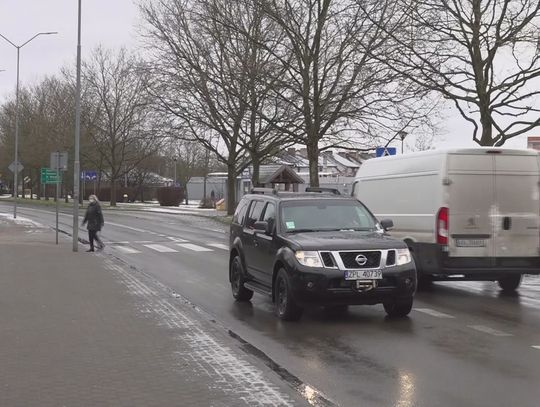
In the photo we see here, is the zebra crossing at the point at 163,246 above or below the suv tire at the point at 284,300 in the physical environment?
below

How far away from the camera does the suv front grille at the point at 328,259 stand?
8656mm

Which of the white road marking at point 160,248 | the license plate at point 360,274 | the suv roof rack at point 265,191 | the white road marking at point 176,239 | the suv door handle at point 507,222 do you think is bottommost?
the white road marking at point 160,248

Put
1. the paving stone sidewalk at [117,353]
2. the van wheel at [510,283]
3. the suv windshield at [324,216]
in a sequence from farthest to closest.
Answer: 1. the van wheel at [510,283]
2. the suv windshield at [324,216]
3. the paving stone sidewalk at [117,353]

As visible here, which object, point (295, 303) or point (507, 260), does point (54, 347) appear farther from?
point (507, 260)

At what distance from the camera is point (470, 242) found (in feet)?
36.3

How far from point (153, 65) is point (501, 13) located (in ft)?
62.0

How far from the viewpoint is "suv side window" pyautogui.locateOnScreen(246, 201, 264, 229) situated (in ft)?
35.3

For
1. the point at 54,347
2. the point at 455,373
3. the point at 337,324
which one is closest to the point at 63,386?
the point at 54,347

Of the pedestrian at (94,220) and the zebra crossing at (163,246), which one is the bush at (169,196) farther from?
the pedestrian at (94,220)

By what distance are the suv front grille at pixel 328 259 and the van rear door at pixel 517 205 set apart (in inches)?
149

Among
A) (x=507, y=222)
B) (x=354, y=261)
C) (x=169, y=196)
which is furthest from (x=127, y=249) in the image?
(x=169, y=196)

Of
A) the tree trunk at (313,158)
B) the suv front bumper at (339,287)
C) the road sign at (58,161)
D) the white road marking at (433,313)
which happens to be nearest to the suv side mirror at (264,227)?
the suv front bumper at (339,287)

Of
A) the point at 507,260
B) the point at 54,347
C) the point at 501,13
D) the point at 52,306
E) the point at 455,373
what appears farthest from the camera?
the point at 501,13

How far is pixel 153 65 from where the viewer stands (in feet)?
115
